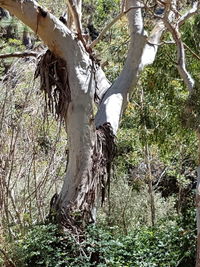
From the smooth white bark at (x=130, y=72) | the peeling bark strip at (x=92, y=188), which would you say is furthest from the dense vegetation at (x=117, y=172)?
the smooth white bark at (x=130, y=72)

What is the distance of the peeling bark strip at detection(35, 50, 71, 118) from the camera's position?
20.5 ft

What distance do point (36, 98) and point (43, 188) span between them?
5.52ft

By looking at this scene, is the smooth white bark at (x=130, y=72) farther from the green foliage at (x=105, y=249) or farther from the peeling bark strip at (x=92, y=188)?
the green foliage at (x=105, y=249)

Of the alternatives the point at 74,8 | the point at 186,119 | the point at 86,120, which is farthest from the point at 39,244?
the point at 74,8

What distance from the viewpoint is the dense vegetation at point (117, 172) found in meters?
5.76

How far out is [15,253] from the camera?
5.55 meters

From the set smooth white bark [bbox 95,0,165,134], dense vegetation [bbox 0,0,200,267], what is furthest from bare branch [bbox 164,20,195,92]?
smooth white bark [bbox 95,0,165,134]

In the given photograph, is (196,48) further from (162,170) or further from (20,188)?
(162,170)

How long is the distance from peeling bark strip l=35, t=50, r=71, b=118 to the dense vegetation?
57cm

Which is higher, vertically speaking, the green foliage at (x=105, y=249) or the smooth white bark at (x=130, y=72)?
the smooth white bark at (x=130, y=72)

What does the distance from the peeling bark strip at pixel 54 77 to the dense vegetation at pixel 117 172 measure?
1.86 feet

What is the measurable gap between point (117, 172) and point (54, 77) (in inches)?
219

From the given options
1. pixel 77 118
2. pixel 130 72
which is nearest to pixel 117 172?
pixel 130 72

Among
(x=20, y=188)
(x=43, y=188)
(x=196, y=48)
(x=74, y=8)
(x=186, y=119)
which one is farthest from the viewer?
(x=20, y=188)
